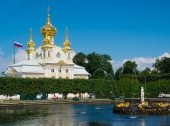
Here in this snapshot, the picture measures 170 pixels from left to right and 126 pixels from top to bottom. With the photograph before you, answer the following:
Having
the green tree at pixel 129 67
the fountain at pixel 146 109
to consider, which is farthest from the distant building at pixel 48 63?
the fountain at pixel 146 109

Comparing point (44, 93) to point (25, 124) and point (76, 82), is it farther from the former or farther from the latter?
point (25, 124)

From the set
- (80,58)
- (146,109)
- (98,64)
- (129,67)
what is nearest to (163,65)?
(129,67)

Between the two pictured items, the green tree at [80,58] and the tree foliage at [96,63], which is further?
the green tree at [80,58]

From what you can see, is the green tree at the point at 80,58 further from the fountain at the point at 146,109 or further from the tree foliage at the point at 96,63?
the fountain at the point at 146,109

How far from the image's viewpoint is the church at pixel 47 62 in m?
99.4

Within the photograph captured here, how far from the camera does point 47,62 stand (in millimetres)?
101125

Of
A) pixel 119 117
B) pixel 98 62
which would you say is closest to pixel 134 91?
pixel 98 62

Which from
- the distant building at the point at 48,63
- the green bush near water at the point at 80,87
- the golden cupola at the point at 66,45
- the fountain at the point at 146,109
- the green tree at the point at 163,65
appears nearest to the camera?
the fountain at the point at 146,109

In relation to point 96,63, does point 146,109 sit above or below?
below

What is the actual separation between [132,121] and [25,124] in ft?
27.9

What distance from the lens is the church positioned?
99.4m

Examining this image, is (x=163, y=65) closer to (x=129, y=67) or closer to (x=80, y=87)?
(x=129, y=67)

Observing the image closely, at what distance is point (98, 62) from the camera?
131m

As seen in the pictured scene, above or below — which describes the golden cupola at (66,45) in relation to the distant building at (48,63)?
above
